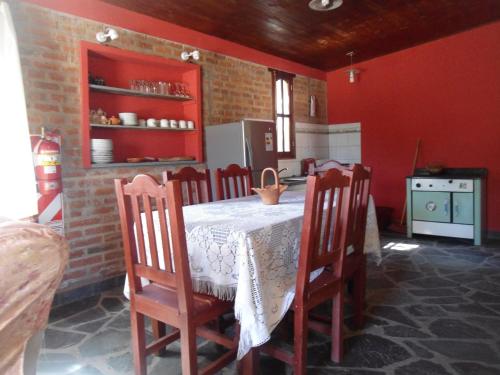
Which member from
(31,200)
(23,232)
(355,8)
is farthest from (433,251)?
(23,232)

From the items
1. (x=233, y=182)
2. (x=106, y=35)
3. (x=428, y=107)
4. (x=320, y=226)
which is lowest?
(x=320, y=226)

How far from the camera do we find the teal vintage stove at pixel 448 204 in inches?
169

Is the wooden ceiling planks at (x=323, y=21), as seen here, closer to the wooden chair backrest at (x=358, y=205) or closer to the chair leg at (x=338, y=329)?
the wooden chair backrest at (x=358, y=205)

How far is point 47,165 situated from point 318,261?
2185 millimetres

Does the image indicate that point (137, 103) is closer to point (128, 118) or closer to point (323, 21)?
point (128, 118)

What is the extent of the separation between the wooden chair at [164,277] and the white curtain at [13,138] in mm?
1398

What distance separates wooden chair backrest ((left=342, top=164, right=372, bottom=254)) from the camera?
6.63 feet

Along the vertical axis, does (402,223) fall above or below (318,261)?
below

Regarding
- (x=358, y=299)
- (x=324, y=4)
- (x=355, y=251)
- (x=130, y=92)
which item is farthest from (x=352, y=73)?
(x=358, y=299)

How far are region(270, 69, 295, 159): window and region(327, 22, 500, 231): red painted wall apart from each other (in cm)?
101

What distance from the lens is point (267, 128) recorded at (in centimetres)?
427

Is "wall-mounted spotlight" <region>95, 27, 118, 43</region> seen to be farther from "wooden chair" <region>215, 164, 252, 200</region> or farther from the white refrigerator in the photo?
"wooden chair" <region>215, 164, 252, 200</region>

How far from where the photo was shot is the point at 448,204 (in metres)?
4.46

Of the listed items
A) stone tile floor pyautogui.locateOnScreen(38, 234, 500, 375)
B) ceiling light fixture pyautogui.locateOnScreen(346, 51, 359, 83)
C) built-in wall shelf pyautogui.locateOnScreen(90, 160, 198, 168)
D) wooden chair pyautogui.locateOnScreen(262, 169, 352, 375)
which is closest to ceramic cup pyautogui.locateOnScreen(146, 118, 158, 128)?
built-in wall shelf pyautogui.locateOnScreen(90, 160, 198, 168)
